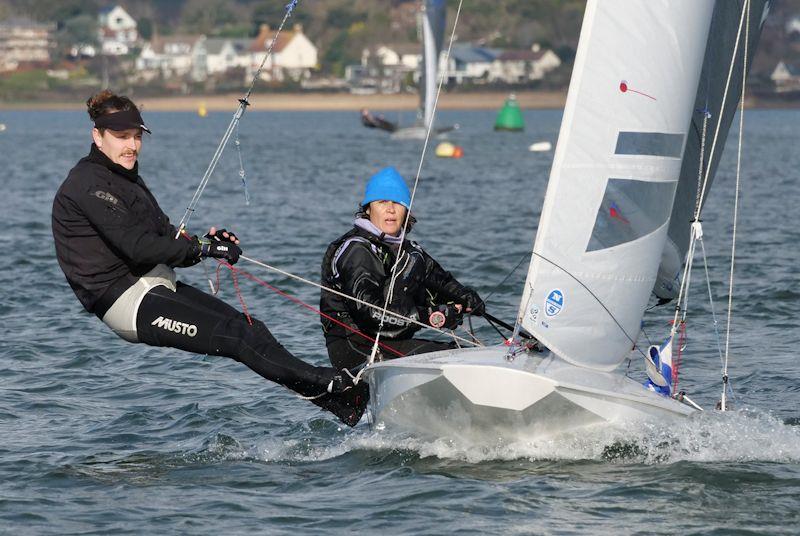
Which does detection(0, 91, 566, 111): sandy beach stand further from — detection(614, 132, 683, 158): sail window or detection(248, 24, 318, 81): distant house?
detection(614, 132, 683, 158): sail window

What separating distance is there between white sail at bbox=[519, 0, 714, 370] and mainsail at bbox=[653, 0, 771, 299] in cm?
73

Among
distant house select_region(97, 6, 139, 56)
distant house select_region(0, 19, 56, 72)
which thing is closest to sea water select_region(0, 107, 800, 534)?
distant house select_region(0, 19, 56, 72)

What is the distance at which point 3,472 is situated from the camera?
6.61 metres

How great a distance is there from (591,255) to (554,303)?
295mm

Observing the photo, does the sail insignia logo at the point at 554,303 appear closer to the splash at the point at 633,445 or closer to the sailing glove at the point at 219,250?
the splash at the point at 633,445

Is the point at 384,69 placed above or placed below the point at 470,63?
below

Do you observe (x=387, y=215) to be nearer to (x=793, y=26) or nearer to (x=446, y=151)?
(x=446, y=151)

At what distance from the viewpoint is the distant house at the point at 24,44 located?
15225 cm

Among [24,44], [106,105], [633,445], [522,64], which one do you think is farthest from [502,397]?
[24,44]

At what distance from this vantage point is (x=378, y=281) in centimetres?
680

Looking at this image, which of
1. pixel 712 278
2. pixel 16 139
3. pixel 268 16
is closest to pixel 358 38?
pixel 268 16

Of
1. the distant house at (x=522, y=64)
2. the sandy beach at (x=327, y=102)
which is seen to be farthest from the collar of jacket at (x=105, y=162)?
the distant house at (x=522, y=64)

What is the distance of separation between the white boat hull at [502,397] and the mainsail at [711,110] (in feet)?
4.79

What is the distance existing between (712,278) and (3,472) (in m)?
8.96
